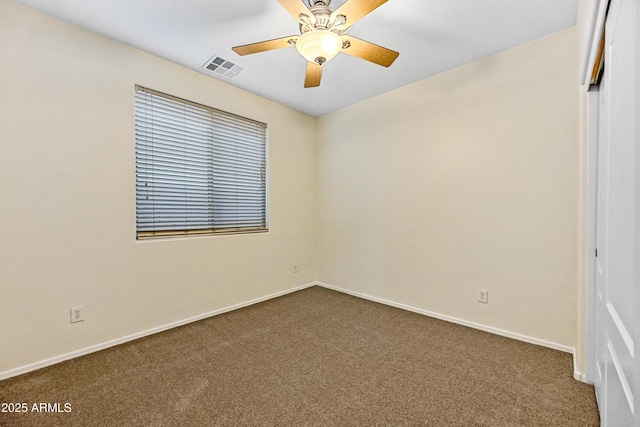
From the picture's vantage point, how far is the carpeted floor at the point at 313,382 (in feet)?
4.95

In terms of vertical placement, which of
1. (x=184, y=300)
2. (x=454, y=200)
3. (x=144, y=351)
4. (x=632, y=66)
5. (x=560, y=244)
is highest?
(x=632, y=66)

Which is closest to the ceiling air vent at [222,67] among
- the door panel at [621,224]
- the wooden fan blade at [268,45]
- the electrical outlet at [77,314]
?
the wooden fan blade at [268,45]

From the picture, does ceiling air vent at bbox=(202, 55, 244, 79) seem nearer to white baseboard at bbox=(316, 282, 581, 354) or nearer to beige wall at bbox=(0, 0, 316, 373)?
beige wall at bbox=(0, 0, 316, 373)

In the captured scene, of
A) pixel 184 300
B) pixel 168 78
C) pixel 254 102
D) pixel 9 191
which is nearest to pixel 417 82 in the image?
pixel 254 102

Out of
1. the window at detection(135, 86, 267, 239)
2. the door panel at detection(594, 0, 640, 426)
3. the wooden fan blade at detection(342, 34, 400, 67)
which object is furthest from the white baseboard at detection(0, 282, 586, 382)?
the wooden fan blade at detection(342, 34, 400, 67)

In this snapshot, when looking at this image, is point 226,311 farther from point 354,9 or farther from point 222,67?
point 354,9

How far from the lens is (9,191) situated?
1.87 metres

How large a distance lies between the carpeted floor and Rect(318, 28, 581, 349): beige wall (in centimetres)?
46

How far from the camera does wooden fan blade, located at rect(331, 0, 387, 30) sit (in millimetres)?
1457

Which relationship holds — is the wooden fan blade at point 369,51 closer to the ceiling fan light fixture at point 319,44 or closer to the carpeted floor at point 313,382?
the ceiling fan light fixture at point 319,44

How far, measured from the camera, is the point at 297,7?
5.10ft

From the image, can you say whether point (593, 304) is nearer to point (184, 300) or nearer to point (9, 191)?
point (184, 300)

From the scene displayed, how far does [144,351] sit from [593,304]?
319 cm

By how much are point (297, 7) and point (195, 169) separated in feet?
6.44
